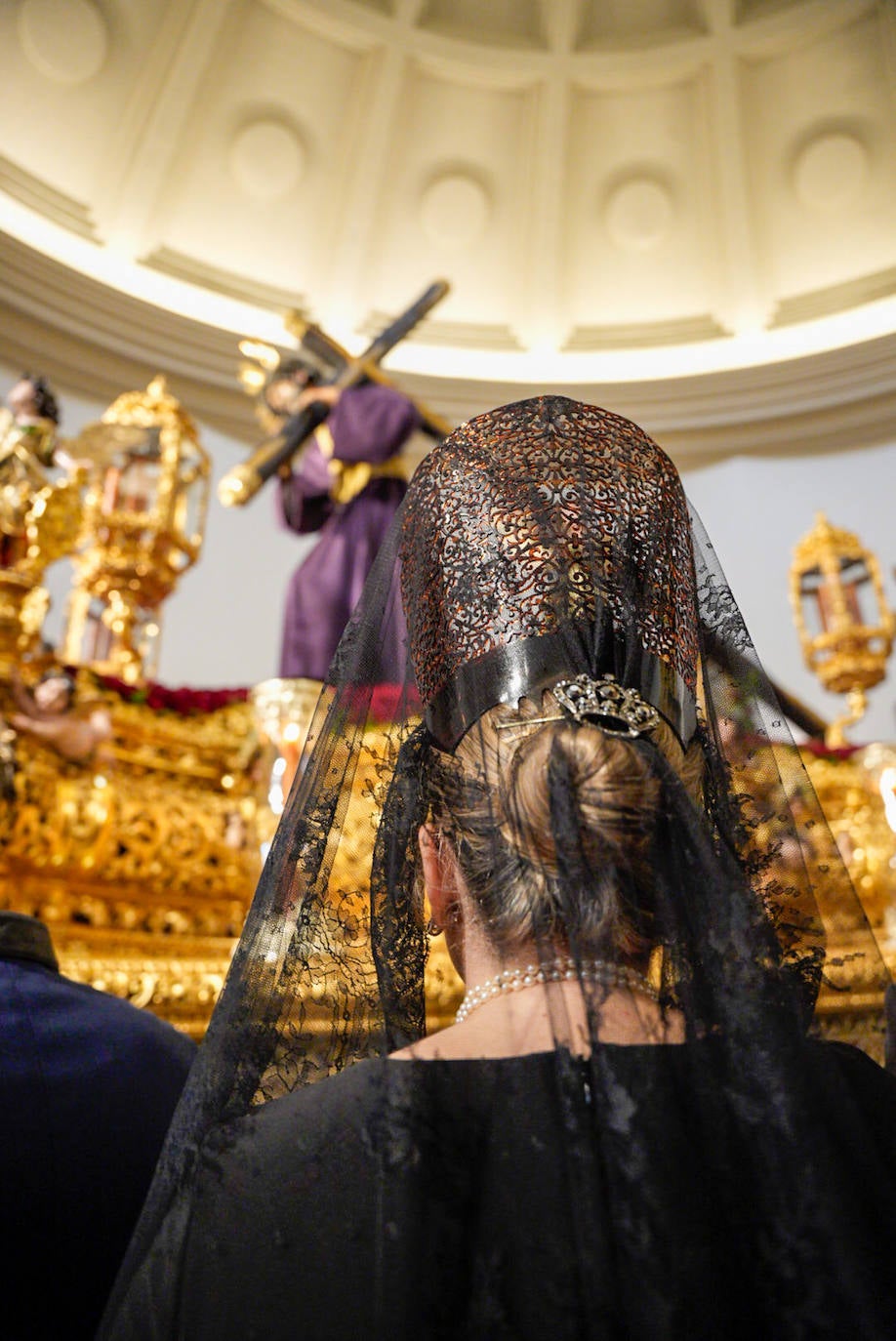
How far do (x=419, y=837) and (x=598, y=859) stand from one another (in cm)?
22

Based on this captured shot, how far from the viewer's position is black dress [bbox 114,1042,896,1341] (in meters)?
0.72

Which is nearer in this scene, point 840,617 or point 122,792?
point 122,792

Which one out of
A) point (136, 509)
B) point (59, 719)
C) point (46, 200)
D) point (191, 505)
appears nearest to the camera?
point (59, 719)

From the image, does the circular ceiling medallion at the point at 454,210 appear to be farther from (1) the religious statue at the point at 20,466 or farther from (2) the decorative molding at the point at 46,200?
(1) the religious statue at the point at 20,466

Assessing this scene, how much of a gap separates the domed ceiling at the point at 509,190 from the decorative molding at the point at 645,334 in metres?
0.02

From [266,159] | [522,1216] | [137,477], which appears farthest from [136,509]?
[266,159]

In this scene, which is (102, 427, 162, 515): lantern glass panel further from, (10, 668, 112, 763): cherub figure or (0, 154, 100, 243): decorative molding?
(0, 154, 100, 243): decorative molding

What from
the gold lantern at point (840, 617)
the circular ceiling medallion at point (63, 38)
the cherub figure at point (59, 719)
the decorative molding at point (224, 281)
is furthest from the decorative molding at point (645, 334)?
the cherub figure at point (59, 719)

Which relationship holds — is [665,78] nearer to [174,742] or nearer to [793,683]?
[793,683]

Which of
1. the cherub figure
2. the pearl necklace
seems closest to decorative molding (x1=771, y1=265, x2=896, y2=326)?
the cherub figure

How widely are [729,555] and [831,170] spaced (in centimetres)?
295

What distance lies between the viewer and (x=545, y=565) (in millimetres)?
1072

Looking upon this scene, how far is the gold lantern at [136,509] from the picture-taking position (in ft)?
13.8

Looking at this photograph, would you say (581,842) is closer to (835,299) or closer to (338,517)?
(338,517)
